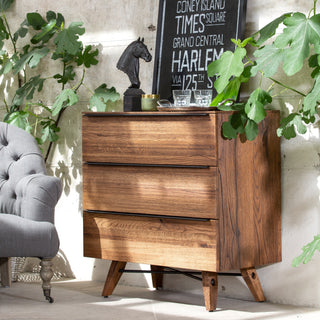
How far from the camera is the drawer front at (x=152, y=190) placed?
3365mm

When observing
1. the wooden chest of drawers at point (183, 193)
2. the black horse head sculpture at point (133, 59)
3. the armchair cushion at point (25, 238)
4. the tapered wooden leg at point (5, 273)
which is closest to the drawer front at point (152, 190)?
the wooden chest of drawers at point (183, 193)

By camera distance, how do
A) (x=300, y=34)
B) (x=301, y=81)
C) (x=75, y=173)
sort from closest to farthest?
1. (x=300, y=34)
2. (x=301, y=81)
3. (x=75, y=173)

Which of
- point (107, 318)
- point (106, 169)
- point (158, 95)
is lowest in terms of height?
point (107, 318)

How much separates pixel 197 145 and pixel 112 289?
101 centimetres

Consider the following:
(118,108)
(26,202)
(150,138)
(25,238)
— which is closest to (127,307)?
(25,238)

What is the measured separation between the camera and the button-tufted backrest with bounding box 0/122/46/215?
3.84 m

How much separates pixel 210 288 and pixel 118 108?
1.33 meters

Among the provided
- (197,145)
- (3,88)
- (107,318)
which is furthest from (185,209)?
(3,88)

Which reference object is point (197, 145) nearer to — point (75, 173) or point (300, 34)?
point (300, 34)

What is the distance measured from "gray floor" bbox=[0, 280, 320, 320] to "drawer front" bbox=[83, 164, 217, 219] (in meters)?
0.49

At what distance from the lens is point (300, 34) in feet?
9.77

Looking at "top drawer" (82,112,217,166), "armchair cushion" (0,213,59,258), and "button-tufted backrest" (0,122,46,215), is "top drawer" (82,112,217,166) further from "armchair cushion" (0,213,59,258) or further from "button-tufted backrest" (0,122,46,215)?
"armchair cushion" (0,213,59,258)

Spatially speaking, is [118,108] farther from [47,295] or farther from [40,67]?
[47,295]

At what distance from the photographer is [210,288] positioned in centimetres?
346
